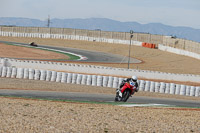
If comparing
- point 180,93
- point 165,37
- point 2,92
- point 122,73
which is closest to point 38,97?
point 2,92

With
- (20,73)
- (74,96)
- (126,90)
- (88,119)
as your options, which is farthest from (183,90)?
(88,119)

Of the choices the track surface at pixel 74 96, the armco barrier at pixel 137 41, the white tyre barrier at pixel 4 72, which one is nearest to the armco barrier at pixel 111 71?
the white tyre barrier at pixel 4 72

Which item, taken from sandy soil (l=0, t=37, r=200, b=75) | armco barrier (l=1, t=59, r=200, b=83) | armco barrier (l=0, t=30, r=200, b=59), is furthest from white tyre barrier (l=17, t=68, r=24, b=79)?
armco barrier (l=0, t=30, r=200, b=59)

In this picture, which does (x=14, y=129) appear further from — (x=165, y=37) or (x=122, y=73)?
(x=165, y=37)

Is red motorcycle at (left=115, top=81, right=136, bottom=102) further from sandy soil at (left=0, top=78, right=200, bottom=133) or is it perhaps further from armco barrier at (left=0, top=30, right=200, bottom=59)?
armco barrier at (left=0, top=30, right=200, bottom=59)

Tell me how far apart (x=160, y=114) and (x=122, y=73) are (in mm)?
17987

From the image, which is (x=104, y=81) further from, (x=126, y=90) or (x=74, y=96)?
(x=126, y=90)

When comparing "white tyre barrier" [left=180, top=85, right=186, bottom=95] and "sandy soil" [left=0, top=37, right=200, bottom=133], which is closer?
"sandy soil" [left=0, top=37, right=200, bottom=133]

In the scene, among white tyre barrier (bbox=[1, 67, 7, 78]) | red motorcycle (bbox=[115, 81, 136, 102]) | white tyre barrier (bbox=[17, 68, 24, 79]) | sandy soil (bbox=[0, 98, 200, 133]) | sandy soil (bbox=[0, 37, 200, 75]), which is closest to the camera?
sandy soil (bbox=[0, 98, 200, 133])

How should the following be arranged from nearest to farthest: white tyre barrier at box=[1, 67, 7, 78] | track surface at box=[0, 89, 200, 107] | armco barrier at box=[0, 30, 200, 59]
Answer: track surface at box=[0, 89, 200, 107] → white tyre barrier at box=[1, 67, 7, 78] → armco barrier at box=[0, 30, 200, 59]

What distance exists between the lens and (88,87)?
26.1 m

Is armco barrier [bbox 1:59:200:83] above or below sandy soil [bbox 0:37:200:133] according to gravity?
below

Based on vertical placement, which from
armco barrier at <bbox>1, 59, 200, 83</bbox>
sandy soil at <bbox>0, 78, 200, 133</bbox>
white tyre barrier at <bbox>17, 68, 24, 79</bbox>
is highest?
sandy soil at <bbox>0, 78, 200, 133</bbox>

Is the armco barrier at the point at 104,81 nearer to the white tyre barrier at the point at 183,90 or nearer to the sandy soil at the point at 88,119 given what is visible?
the white tyre barrier at the point at 183,90
